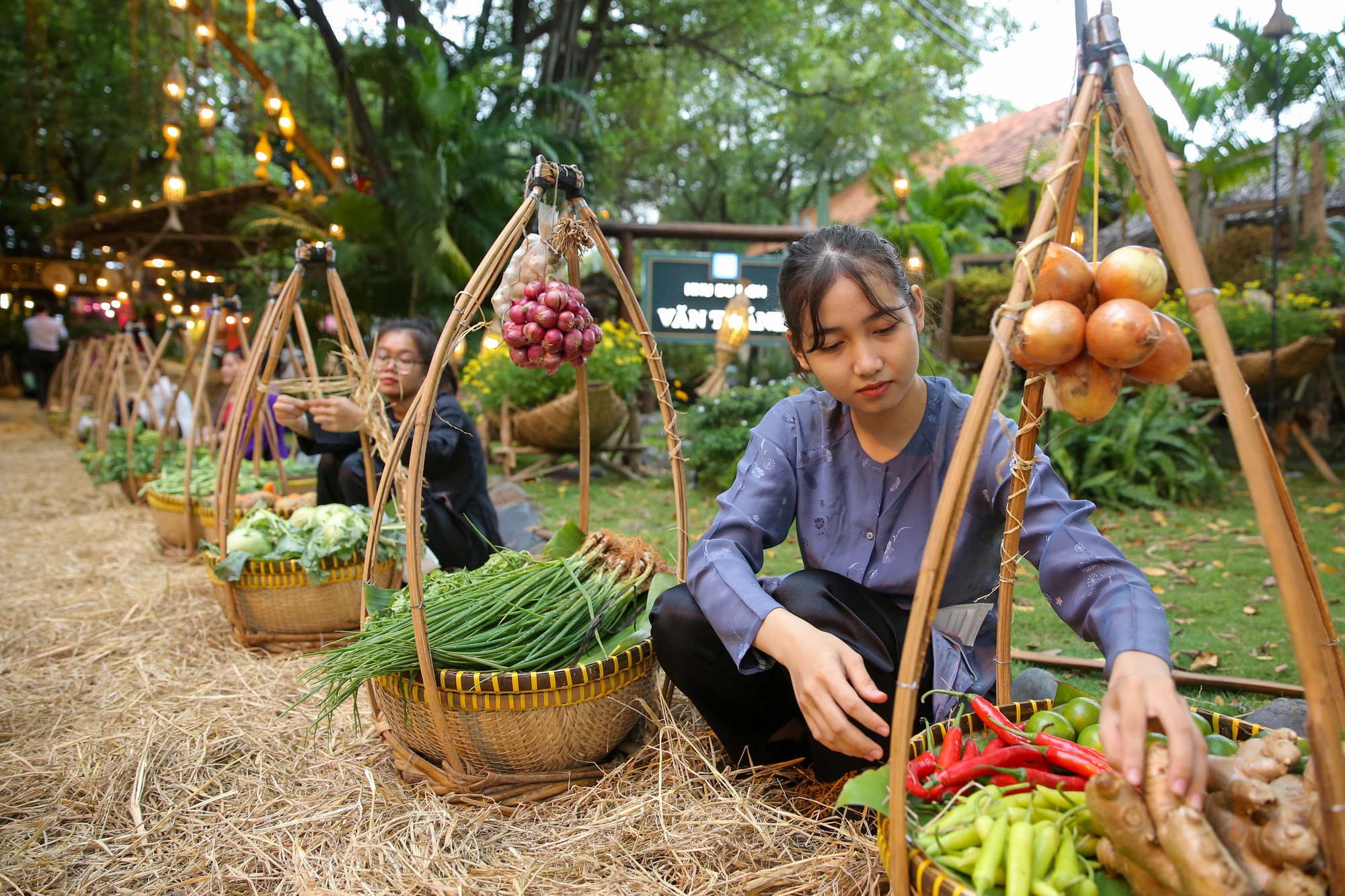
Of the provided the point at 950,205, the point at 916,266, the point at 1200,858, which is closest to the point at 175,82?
the point at 916,266

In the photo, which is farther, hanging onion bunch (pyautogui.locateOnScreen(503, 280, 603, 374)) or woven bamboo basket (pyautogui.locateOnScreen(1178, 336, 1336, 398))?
woven bamboo basket (pyautogui.locateOnScreen(1178, 336, 1336, 398))

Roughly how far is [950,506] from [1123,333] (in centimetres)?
33

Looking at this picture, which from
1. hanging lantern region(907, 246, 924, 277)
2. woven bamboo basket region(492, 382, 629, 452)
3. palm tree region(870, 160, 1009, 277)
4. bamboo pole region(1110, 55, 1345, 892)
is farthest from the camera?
palm tree region(870, 160, 1009, 277)

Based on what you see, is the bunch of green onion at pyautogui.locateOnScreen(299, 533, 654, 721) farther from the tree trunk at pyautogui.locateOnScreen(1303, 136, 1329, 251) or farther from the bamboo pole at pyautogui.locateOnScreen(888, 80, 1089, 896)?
the tree trunk at pyautogui.locateOnScreen(1303, 136, 1329, 251)

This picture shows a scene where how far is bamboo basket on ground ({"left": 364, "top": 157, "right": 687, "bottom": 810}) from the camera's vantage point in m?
1.82

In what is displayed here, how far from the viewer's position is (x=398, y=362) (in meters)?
3.30

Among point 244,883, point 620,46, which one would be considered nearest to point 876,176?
point 620,46

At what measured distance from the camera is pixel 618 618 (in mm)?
2268

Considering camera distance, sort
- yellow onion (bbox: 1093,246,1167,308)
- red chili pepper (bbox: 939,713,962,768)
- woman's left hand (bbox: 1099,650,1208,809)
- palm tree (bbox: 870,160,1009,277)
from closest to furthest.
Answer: woman's left hand (bbox: 1099,650,1208,809), yellow onion (bbox: 1093,246,1167,308), red chili pepper (bbox: 939,713,962,768), palm tree (bbox: 870,160,1009,277)

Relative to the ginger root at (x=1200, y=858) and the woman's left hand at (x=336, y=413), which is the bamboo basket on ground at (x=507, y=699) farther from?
the ginger root at (x=1200, y=858)

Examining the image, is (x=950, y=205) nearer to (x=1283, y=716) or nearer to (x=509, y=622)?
(x=1283, y=716)

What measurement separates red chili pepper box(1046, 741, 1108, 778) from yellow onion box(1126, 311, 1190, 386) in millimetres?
618

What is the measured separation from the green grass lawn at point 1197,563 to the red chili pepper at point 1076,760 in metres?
1.06

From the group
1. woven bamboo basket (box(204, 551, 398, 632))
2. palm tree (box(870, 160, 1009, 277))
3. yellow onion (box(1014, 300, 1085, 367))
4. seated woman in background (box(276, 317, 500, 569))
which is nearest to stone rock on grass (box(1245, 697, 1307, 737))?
yellow onion (box(1014, 300, 1085, 367))
